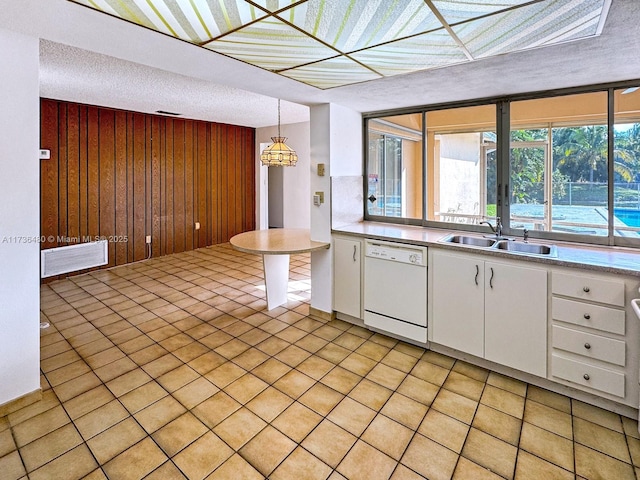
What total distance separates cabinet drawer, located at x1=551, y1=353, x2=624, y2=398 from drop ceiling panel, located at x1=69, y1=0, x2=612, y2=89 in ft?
6.13

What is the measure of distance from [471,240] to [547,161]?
93 cm

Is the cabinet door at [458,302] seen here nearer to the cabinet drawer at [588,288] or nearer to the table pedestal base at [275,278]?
the cabinet drawer at [588,288]

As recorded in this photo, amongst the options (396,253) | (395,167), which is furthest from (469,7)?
(395,167)

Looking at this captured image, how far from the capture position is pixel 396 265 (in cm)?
297

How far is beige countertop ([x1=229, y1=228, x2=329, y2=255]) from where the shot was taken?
3.07 meters

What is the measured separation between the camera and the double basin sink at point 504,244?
2543 millimetres

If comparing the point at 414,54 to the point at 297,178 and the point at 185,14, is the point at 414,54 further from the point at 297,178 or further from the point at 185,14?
the point at 297,178

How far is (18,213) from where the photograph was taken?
2035 millimetres

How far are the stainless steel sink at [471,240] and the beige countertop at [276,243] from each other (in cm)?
115

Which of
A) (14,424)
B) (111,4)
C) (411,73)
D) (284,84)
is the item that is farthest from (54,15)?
(14,424)

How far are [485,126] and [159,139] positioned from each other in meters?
4.91

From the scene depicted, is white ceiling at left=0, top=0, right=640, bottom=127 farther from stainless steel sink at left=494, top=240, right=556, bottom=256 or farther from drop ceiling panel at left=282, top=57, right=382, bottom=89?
stainless steel sink at left=494, top=240, right=556, bottom=256

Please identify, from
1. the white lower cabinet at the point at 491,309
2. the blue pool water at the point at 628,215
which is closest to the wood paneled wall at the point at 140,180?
the white lower cabinet at the point at 491,309

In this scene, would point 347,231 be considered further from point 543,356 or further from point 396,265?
point 543,356
